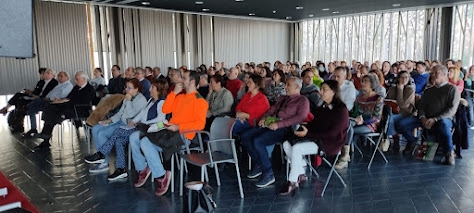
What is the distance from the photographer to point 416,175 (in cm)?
426

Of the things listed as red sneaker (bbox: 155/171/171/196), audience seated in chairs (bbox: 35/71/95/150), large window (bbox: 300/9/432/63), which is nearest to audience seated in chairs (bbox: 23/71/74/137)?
audience seated in chairs (bbox: 35/71/95/150)

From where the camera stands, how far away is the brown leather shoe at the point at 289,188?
12.2 ft

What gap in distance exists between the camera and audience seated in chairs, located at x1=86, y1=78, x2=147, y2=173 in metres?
4.37

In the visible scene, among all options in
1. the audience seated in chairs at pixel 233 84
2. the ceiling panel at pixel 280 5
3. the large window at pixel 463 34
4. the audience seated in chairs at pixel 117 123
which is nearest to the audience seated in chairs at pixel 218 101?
the audience seated in chairs at pixel 117 123

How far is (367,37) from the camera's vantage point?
1382cm

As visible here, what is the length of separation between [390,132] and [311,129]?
1671 millimetres

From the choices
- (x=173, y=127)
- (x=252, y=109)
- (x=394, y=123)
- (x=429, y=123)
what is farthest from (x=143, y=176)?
(x=429, y=123)

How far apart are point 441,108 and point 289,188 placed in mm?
2436

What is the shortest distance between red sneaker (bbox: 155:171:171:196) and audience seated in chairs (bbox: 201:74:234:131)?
1110 mm

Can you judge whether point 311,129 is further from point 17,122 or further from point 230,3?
point 230,3

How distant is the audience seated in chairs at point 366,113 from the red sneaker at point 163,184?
2.06 metres

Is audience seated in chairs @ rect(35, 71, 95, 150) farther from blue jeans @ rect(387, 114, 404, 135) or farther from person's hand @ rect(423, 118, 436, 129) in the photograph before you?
person's hand @ rect(423, 118, 436, 129)

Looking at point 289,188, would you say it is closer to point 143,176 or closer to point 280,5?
point 143,176

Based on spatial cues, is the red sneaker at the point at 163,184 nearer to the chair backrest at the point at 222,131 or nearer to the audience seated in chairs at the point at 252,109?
the chair backrest at the point at 222,131
